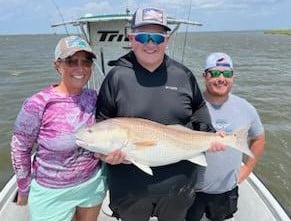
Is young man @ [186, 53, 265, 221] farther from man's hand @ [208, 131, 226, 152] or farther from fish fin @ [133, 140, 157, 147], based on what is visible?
fish fin @ [133, 140, 157, 147]

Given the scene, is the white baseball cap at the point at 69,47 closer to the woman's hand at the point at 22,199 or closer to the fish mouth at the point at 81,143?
the fish mouth at the point at 81,143

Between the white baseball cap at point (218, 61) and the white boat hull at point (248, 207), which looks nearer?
the white baseball cap at point (218, 61)

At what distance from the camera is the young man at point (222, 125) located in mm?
3006

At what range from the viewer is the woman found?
2.52 metres

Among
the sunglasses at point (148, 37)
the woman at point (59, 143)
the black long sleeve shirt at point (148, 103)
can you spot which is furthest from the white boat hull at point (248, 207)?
the sunglasses at point (148, 37)

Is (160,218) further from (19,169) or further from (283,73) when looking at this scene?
(283,73)

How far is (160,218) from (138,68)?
103cm

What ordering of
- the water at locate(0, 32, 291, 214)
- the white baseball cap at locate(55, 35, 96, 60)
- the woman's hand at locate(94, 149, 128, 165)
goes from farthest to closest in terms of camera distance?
the water at locate(0, 32, 291, 214), the white baseball cap at locate(55, 35, 96, 60), the woman's hand at locate(94, 149, 128, 165)

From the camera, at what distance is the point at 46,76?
20.6m

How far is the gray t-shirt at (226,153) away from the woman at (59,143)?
86cm

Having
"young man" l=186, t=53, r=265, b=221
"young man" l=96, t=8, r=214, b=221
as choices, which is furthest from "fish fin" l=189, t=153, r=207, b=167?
"young man" l=186, t=53, r=265, b=221

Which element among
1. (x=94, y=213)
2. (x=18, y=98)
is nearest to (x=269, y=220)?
(x=94, y=213)

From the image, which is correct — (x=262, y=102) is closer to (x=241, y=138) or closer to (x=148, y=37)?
(x=241, y=138)

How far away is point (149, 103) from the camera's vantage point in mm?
2525
